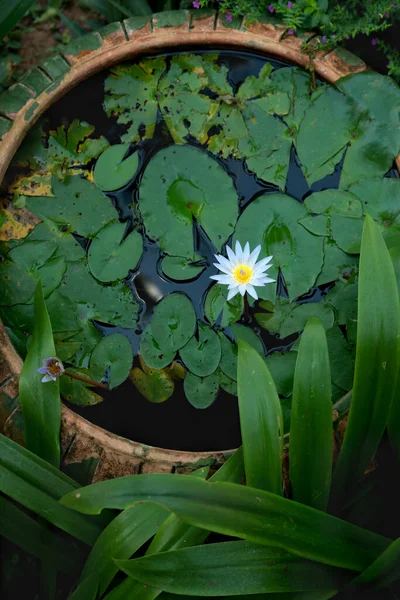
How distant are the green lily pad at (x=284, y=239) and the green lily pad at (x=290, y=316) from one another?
37mm

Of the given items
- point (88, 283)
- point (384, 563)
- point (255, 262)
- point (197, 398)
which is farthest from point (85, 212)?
point (384, 563)

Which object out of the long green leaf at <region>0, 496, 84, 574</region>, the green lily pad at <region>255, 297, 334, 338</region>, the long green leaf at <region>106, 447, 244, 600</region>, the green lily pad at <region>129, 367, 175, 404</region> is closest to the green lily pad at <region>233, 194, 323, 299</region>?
the green lily pad at <region>255, 297, 334, 338</region>

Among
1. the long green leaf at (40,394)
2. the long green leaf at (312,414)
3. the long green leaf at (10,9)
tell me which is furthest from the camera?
the long green leaf at (10,9)

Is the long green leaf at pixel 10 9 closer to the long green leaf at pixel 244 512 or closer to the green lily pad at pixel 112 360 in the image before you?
the green lily pad at pixel 112 360

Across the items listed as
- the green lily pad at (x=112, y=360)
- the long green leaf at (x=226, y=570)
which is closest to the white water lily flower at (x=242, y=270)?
the green lily pad at (x=112, y=360)

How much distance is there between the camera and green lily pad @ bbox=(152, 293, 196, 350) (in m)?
1.38

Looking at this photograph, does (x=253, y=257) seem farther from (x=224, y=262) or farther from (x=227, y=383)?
(x=227, y=383)

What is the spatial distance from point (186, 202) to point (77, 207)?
1.04 ft

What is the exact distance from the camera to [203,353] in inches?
54.1

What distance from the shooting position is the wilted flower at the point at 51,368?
1.20m

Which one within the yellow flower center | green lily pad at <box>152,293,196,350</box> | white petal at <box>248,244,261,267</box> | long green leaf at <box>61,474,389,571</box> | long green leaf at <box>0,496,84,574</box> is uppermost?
white petal at <box>248,244,261,267</box>

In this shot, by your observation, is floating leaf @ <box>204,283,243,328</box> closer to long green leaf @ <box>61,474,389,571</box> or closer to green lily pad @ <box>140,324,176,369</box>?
green lily pad @ <box>140,324,176,369</box>

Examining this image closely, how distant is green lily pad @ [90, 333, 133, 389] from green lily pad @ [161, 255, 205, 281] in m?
0.23

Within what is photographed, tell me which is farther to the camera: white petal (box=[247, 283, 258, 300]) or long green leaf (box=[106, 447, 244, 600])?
white petal (box=[247, 283, 258, 300])
